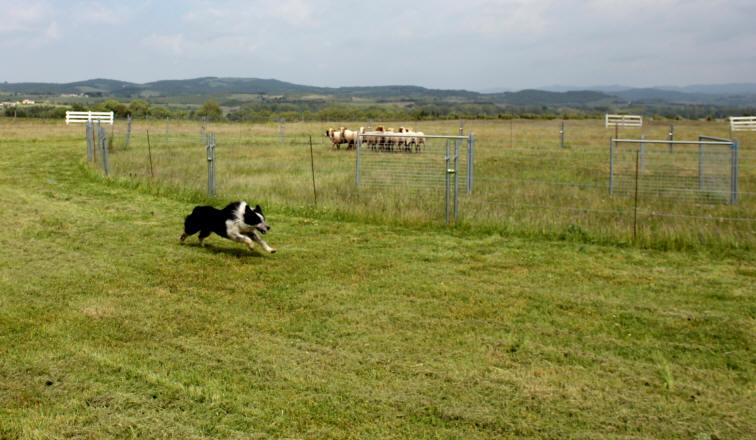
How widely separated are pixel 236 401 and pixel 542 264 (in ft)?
18.6

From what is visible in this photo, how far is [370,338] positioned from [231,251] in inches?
165

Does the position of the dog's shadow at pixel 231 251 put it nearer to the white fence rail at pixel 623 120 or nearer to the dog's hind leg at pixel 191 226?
the dog's hind leg at pixel 191 226

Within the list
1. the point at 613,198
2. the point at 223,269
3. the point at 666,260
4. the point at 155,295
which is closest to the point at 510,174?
the point at 613,198

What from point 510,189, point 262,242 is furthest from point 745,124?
point 262,242

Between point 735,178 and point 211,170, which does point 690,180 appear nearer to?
point 735,178

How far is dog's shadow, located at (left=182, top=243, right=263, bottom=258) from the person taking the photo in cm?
957

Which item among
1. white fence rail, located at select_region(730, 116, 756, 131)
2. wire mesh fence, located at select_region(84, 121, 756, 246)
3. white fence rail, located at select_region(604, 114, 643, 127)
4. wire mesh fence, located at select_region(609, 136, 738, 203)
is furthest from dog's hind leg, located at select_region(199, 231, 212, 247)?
white fence rail, located at select_region(604, 114, 643, 127)

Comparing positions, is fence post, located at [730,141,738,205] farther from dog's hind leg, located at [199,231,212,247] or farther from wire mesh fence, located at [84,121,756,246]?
dog's hind leg, located at [199,231,212,247]

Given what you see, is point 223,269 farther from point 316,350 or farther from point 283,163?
point 283,163

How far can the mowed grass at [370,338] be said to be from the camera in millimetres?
4598

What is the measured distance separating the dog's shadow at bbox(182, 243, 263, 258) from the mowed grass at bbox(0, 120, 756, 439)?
7cm

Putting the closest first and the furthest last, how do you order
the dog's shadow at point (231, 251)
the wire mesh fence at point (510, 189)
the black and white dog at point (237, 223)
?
1. the black and white dog at point (237, 223)
2. the dog's shadow at point (231, 251)
3. the wire mesh fence at point (510, 189)

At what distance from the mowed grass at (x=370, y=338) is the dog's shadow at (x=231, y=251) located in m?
0.07

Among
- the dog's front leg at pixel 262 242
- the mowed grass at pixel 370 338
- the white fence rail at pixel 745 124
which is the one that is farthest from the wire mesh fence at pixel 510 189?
the white fence rail at pixel 745 124
